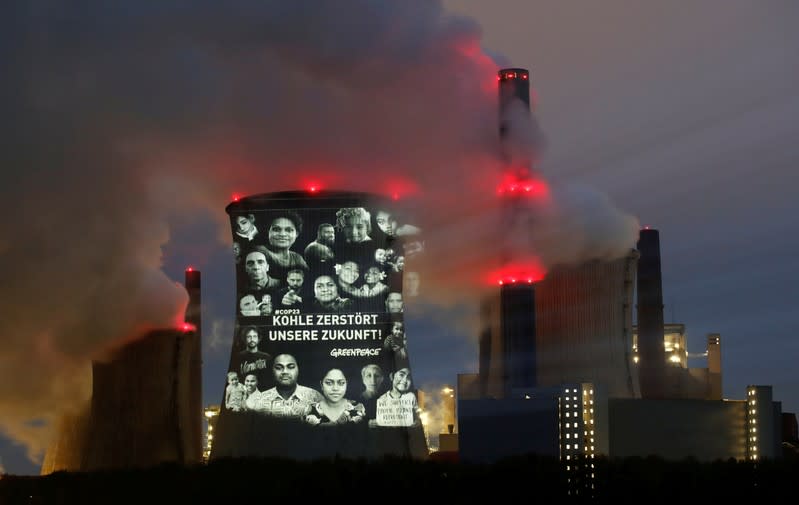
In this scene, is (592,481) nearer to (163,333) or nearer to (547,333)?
(163,333)

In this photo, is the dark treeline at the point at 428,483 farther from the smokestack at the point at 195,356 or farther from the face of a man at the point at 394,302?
the smokestack at the point at 195,356

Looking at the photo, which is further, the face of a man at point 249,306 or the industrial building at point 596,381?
the face of a man at point 249,306

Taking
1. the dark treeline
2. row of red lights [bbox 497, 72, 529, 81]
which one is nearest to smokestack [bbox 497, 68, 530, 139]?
row of red lights [bbox 497, 72, 529, 81]

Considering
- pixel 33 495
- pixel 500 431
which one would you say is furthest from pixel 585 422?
pixel 33 495

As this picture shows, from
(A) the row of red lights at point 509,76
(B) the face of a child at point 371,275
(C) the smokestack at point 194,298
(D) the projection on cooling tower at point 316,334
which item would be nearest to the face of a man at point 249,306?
(D) the projection on cooling tower at point 316,334

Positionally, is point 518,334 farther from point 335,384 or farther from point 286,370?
point 286,370

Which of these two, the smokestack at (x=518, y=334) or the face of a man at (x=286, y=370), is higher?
the smokestack at (x=518, y=334)

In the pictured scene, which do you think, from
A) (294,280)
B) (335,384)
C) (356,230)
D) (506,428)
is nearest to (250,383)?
(335,384)

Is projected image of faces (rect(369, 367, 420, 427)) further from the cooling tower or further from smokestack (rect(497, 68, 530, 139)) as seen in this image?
smokestack (rect(497, 68, 530, 139))
